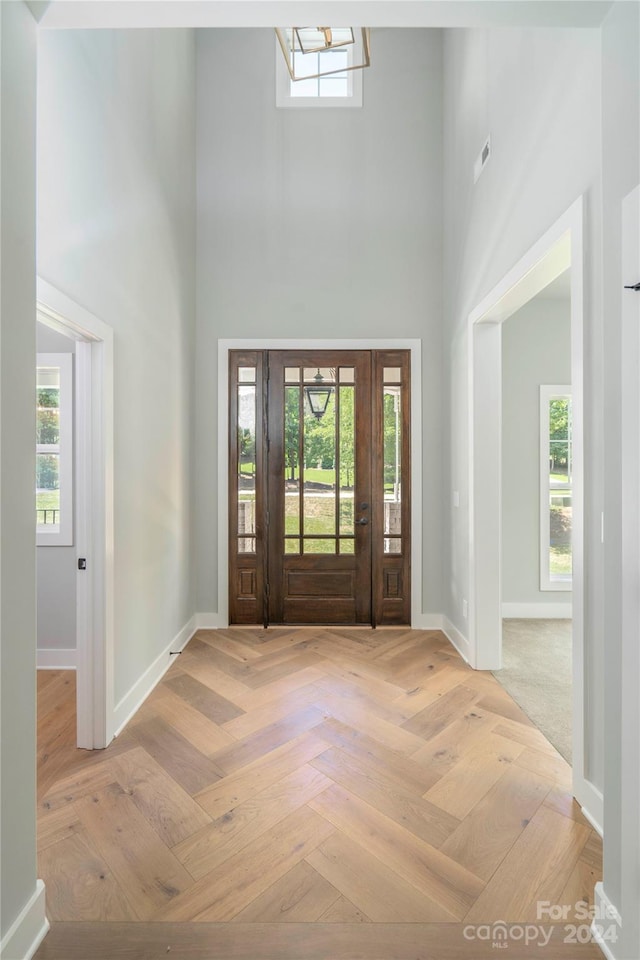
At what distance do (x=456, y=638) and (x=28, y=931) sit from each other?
3.00 meters

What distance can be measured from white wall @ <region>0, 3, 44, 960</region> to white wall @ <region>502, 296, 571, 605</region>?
158 inches

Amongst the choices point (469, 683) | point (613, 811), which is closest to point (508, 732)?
point (469, 683)

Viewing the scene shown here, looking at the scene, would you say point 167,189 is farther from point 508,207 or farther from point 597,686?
point 597,686

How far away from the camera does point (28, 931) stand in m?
1.36

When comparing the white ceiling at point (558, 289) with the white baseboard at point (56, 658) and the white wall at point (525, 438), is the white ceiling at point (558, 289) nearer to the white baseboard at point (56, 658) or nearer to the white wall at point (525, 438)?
the white wall at point (525, 438)

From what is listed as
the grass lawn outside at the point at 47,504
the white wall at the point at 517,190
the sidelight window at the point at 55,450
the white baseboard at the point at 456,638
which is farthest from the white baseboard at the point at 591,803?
the grass lawn outside at the point at 47,504

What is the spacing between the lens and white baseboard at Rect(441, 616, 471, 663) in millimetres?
3428

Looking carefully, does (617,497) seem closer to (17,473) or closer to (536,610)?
(17,473)

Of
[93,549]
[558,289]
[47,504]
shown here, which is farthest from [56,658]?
[558,289]

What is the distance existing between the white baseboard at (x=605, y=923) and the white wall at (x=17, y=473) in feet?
5.47

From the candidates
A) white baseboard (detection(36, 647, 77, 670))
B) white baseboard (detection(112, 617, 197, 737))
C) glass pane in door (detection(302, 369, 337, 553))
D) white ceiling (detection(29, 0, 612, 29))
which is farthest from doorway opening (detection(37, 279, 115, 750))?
glass pane in door (detection(302, 369, 337, 553))

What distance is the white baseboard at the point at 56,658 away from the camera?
3277mm

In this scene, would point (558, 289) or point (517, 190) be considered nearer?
point (517, 190)

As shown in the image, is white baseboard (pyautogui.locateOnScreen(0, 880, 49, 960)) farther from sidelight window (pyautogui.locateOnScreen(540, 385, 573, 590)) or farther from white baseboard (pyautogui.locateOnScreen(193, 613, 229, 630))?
sidelight window (pyautogui.locateOnScreen(540, 385, 573, 590))
